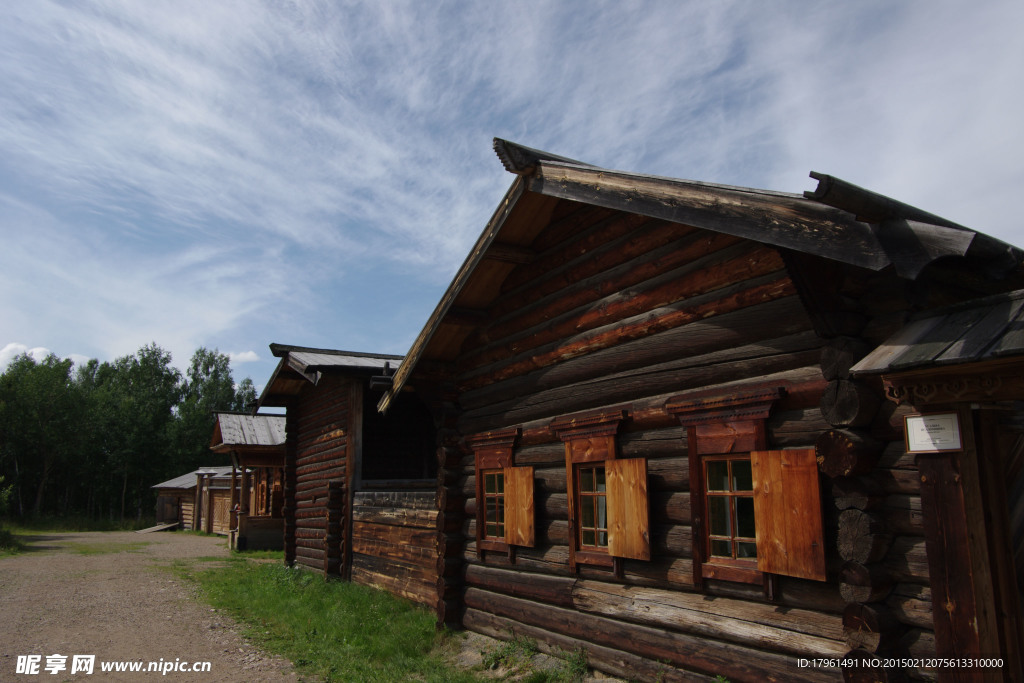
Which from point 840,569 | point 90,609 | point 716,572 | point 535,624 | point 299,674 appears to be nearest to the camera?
point 840,569

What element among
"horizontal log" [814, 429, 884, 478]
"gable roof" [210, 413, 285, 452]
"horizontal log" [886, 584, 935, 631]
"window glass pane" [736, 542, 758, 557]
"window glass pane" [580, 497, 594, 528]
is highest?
"gable roof" [210, 413, 285, 452]

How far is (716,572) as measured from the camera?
5.15 meters

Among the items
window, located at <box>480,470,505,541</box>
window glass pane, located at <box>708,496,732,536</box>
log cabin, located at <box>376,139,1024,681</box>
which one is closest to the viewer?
log cabin, located at <box>376,139,1024,681</box>

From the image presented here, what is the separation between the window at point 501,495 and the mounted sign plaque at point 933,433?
14.0ft

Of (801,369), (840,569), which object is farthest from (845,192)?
(840,569)

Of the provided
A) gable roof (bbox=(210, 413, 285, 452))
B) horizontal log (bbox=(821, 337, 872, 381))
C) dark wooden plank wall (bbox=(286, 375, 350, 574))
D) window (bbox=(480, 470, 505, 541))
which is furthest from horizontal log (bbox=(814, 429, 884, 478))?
gable roof (bbox=(210, 413, 285, 452))

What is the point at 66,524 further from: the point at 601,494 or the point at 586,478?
the point at 601,494

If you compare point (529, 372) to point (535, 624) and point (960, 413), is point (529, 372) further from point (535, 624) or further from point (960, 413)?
point (960, 413)

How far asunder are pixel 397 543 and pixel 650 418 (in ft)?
23.1

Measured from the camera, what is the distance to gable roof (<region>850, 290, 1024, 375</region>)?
3322 mm

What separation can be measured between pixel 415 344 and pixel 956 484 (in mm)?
6700

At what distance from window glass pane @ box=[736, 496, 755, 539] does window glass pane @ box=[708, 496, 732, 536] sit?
0.08 metres

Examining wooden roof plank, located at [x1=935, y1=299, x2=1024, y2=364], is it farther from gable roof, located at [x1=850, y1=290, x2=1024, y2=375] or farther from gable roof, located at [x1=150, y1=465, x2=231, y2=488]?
gable roof, located at [x1=150, y1=465, x2=231, y2=488]

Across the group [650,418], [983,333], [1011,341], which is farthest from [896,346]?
[650,418]
